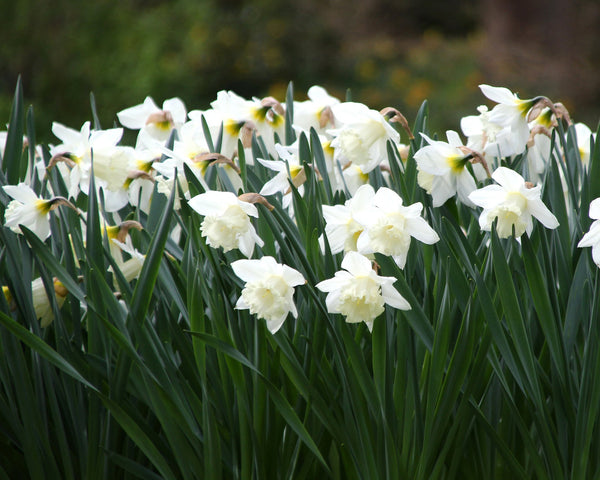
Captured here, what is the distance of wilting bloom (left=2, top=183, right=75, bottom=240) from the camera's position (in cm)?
110

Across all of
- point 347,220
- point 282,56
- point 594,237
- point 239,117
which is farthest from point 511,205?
point 282,56

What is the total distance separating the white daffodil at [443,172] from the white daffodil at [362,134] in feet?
0.34

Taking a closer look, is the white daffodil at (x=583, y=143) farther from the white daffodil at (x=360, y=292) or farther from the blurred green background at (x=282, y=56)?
the blurred green background at (x=282, y=56)

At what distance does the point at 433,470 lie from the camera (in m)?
1.04

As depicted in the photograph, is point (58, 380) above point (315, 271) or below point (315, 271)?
below

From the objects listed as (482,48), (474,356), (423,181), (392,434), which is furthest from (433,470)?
(482,48)

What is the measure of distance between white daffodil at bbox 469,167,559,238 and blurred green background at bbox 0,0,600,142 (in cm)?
610

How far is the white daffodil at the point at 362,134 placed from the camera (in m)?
1.18

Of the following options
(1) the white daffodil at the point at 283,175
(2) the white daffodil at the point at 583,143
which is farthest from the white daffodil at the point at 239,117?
A: (2) the white daffodil at the point at 583,143

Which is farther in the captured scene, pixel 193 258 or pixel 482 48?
pixel 482 48

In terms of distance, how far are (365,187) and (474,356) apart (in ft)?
1.08

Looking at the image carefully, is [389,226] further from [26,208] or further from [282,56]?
[282,56]

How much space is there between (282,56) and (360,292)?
8966 mm

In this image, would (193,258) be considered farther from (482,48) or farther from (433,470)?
(482,48)
